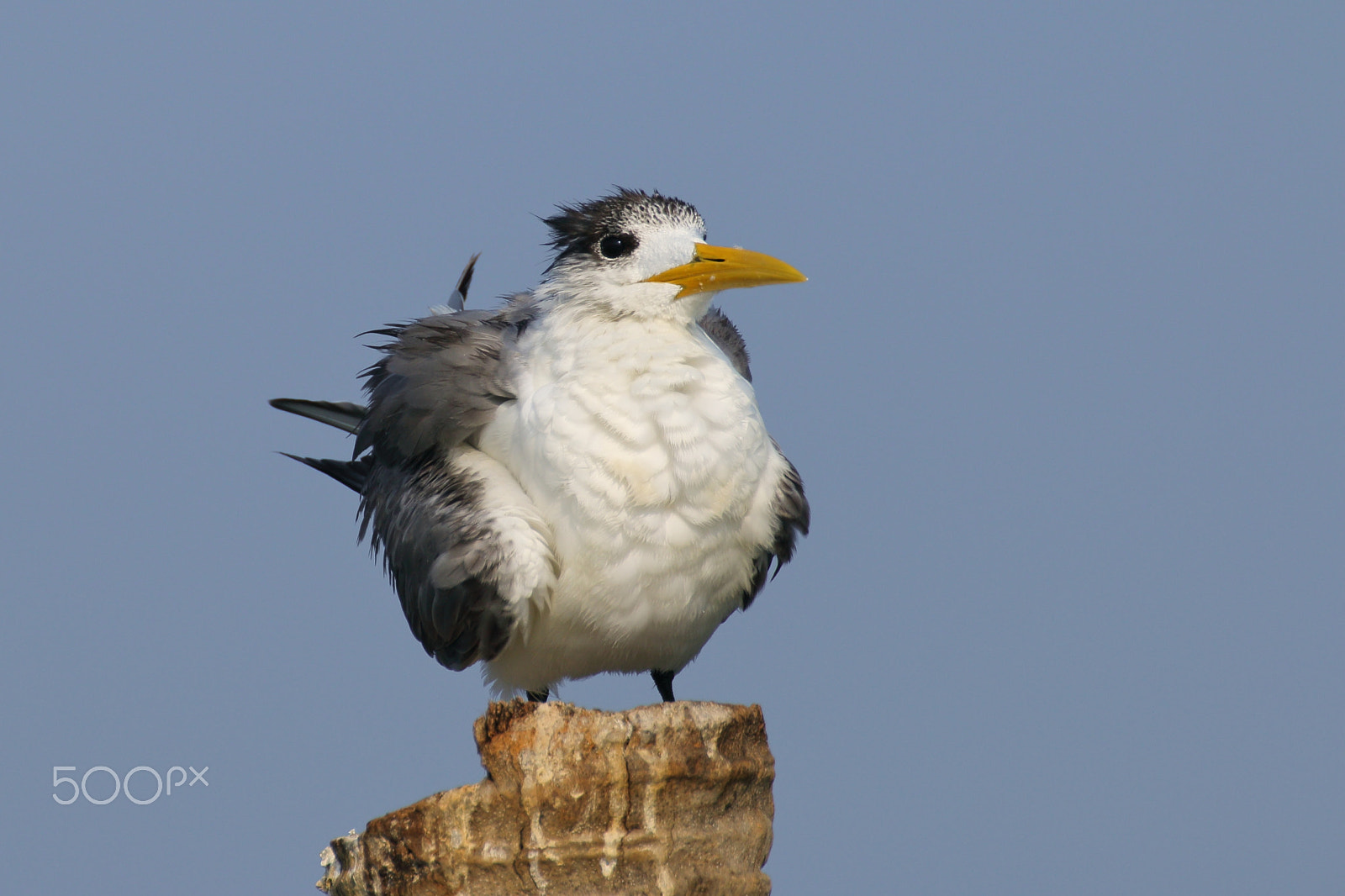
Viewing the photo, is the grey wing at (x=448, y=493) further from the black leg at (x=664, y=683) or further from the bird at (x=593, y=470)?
the black leg at (x=664, y=683)

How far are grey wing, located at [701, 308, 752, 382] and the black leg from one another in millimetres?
1703

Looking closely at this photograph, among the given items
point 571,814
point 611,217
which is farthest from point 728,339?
point 571,814

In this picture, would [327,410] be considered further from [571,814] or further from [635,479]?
[571,814]

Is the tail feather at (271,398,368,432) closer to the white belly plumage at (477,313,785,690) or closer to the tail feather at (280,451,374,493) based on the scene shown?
the tail feather at (280,451,374,493)

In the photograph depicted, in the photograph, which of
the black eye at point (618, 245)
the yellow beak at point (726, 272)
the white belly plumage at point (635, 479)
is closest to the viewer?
the white belly plumage at point (635, 479)

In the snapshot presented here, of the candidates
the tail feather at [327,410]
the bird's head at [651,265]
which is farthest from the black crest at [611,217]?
the tail feather at [327,410]

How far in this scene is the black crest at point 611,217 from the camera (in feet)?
21.7

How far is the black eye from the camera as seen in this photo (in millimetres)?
6582

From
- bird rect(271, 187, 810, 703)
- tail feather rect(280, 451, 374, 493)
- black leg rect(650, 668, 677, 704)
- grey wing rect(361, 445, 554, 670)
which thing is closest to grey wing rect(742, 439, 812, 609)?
bird rect(271, 187, 810, 703)

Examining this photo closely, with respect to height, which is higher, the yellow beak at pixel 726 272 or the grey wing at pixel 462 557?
the yellow beak at pixel 726 272

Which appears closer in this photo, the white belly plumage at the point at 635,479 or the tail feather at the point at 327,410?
the white belly plumage at the point at 635,479

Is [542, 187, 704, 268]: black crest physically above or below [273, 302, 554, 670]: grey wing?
above

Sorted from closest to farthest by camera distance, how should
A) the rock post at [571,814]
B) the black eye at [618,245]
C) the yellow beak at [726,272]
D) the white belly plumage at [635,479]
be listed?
the rock post at [571,814] → the white belly plumage at [635,479] → the yellow beak at [726,272] → the black eye at [618,245]

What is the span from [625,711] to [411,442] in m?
1.93
